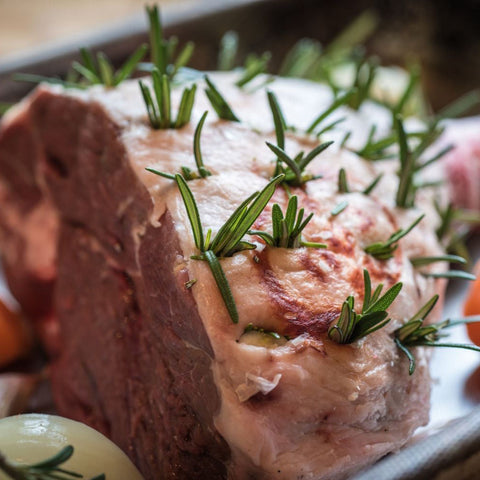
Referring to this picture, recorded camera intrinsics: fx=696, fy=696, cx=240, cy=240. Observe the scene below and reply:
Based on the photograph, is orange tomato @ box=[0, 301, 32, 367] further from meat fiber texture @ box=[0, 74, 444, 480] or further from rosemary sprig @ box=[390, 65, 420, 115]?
rosemary sprig @ box=[390, 65, 420, 115]

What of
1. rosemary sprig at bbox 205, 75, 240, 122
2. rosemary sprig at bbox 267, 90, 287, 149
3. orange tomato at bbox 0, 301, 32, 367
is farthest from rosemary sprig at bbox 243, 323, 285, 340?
orange tomato at bbox 0, 301, 32, 367

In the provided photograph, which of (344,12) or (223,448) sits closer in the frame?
(223,448)

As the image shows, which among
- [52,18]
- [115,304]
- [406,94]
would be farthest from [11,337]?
[52,18]

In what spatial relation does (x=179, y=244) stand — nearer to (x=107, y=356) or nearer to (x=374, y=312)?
(x=374, y=312)

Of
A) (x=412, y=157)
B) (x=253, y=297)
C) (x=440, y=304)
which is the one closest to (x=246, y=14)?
(x=412, y=157)

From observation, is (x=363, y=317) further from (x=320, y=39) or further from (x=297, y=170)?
(x=320, y=39)
